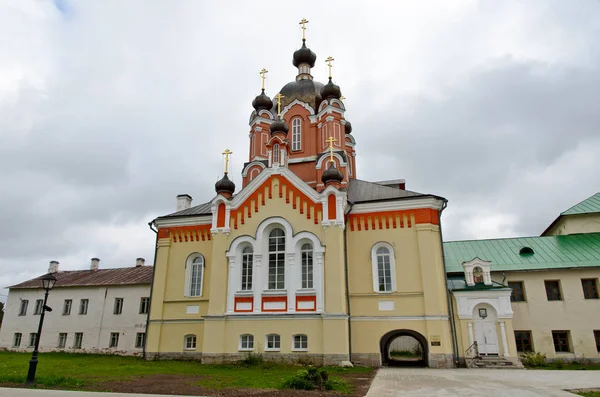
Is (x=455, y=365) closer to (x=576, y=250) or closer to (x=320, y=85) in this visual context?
(x=576, y=250)

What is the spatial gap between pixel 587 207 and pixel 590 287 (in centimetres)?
644

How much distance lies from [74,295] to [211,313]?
577 inches

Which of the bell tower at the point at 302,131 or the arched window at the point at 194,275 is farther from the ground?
the bell tower at the point at 302,131

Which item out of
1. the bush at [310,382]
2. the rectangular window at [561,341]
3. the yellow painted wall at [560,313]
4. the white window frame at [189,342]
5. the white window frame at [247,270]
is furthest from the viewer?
the white window frame at [189,342]

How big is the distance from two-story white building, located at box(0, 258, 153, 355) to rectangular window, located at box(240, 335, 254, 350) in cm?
946

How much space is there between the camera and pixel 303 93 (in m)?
27.1

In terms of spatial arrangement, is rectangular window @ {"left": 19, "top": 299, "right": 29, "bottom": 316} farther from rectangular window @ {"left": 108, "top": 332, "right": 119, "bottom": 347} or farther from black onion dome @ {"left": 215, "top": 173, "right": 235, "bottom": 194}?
black onion dome @ {"left": 215, "top": 173, "right": 235, "bottom": 194}

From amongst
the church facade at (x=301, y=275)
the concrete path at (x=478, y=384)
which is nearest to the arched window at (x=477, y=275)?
the church facade at (x=301, y=275)

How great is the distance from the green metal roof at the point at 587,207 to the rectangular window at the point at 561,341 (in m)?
8.00

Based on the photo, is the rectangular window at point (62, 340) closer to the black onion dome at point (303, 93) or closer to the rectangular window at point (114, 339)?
the rectangular window at point (114, 339)

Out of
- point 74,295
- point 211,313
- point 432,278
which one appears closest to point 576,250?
point 432,278

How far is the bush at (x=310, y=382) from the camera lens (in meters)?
10.9

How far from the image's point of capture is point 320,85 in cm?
2795

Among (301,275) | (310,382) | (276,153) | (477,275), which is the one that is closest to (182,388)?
(310,382)
